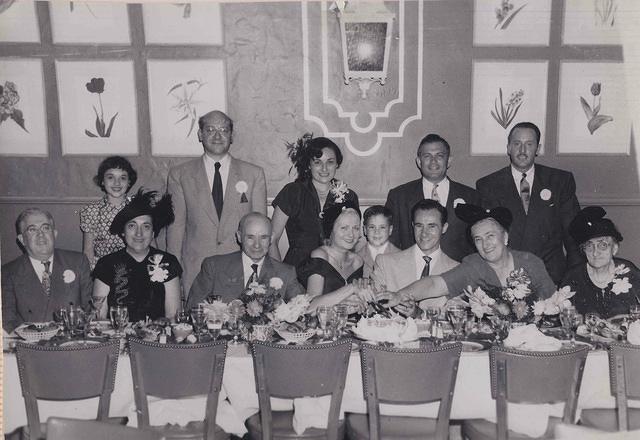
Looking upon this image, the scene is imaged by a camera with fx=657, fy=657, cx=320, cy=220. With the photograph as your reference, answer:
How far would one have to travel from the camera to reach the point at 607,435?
2.85 m

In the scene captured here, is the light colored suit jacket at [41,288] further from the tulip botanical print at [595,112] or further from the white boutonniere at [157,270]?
the tulip botanical print at [595,112]

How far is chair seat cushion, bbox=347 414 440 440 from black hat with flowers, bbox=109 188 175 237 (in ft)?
6.28

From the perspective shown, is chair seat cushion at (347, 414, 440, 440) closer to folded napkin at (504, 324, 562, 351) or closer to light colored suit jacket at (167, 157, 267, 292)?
folded napkin at (504, 324, 562, 351)

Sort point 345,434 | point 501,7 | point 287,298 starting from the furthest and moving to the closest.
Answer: point 501,7 < point 287,298 < point 345,434

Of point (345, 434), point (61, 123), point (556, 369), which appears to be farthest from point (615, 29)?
point (61, 123)

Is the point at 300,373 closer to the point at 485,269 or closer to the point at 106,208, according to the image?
the point at 485,269

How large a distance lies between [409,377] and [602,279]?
5.85 feet

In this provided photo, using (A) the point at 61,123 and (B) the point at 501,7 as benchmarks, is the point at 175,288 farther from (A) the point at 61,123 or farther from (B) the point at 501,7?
(B) the point at 501,7

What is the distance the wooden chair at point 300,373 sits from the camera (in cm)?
269

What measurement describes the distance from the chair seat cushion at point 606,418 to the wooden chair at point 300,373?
1.17 metres

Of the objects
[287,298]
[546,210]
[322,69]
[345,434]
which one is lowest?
[345,434]

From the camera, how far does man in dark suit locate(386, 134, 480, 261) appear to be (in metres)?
4.69

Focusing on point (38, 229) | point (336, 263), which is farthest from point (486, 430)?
point (38, 229)

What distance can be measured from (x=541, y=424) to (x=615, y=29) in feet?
8.85
